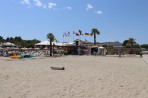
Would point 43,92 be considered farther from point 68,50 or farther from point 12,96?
point 68,50

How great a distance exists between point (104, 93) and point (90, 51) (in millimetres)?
54529

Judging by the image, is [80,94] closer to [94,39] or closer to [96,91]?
[96,91]

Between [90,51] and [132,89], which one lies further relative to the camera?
[90,51]

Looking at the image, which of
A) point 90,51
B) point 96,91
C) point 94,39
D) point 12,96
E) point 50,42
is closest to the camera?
point 12,96

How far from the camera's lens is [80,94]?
9086 millimetres

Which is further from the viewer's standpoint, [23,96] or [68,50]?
[68,50]

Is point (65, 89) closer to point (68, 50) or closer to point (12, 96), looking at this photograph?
point (12, 96)

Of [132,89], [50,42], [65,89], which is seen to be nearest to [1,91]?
[65,89]

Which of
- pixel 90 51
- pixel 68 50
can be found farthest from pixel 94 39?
pixel 68 50

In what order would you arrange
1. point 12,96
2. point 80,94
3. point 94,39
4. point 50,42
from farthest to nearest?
point 94,39
point 50,42
point 80,94
point 12,96

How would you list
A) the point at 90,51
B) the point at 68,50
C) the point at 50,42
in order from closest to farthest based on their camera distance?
the point at 50,42 < the point at 68,50 < the point at 90,51

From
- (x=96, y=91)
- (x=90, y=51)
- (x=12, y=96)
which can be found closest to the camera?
(x=12, y=96)

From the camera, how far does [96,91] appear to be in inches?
385

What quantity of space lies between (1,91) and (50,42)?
45.8 meters
